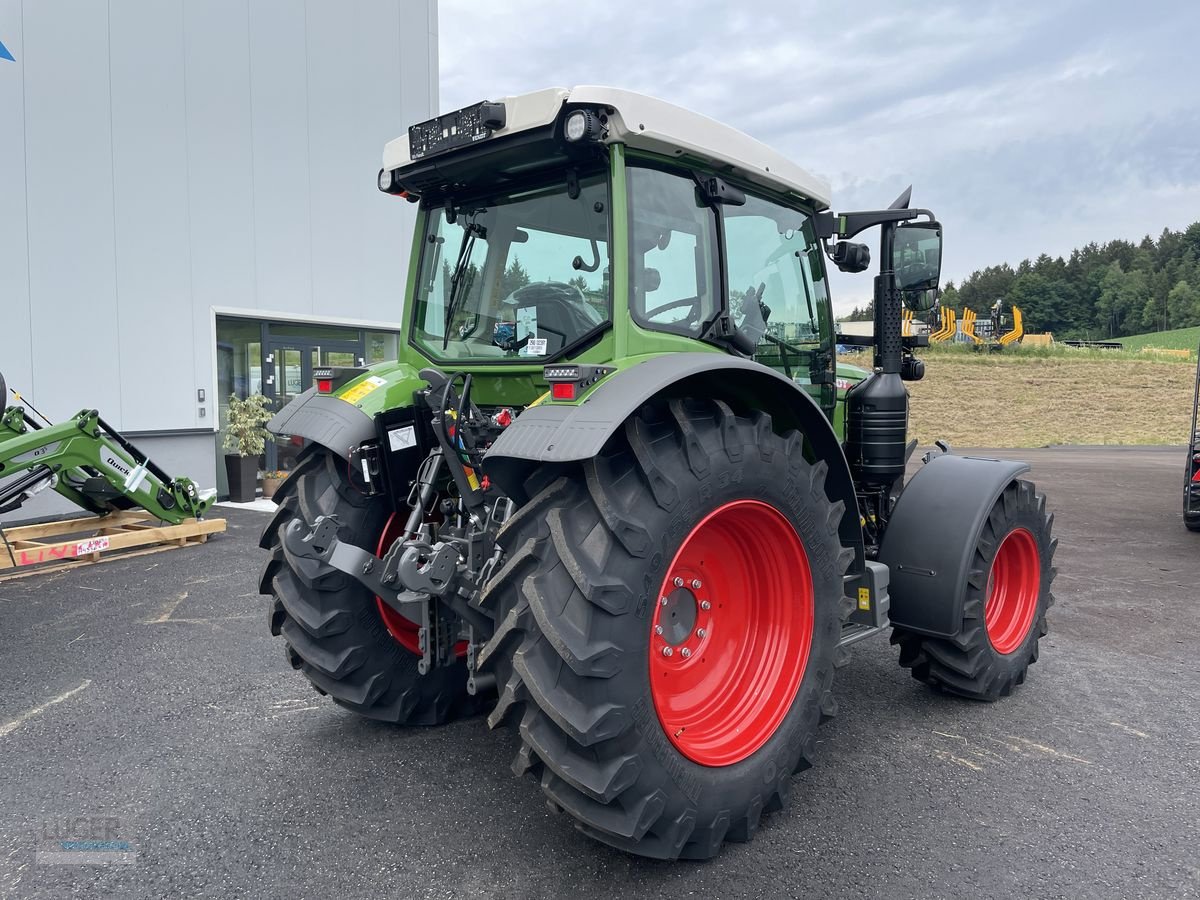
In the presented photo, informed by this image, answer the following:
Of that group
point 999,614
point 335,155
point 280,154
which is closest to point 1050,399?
point 335,155

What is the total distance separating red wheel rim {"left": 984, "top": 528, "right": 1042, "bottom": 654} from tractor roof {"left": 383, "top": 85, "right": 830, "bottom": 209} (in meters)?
2.18

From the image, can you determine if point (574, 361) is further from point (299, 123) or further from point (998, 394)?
point (998, 394)

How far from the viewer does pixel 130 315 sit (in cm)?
939

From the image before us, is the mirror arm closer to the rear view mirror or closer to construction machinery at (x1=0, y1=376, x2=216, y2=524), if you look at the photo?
the rear view mirror

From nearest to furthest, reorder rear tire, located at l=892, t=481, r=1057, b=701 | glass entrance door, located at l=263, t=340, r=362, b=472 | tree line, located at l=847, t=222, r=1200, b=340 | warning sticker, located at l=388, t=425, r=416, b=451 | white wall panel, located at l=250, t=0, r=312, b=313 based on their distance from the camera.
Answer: warning sticker, located at l=388, t=425, r=416, b=451, rear tire, located at l=892, t=481, r=1057, b=701, white wall panel, located at l=250, t=0, r=312, b=313, glass entrance door, located at l=263, t=340, r=362, b=472, tree line, located at l=847, t=222, r=1200, b=340

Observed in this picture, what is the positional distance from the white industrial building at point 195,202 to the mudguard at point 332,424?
279 inches

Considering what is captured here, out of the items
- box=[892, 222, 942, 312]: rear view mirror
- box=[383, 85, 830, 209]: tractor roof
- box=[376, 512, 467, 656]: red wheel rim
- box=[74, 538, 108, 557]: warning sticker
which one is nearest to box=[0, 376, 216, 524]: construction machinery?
box=[74, 538, 108, 557]: warning sticker

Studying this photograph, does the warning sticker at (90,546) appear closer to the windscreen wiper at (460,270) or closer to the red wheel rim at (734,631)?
the windscreen wiper at (460,270)

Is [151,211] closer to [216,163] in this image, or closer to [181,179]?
[181,179]

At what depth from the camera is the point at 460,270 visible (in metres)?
3.39

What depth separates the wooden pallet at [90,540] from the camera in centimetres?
632

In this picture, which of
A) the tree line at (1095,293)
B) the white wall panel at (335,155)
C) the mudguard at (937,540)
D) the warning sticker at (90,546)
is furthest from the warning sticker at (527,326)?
the tree line at (1095,293)

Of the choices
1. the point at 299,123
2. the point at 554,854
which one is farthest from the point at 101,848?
the point at 299,123

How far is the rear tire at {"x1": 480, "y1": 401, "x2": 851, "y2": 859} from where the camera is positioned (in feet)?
7.28
